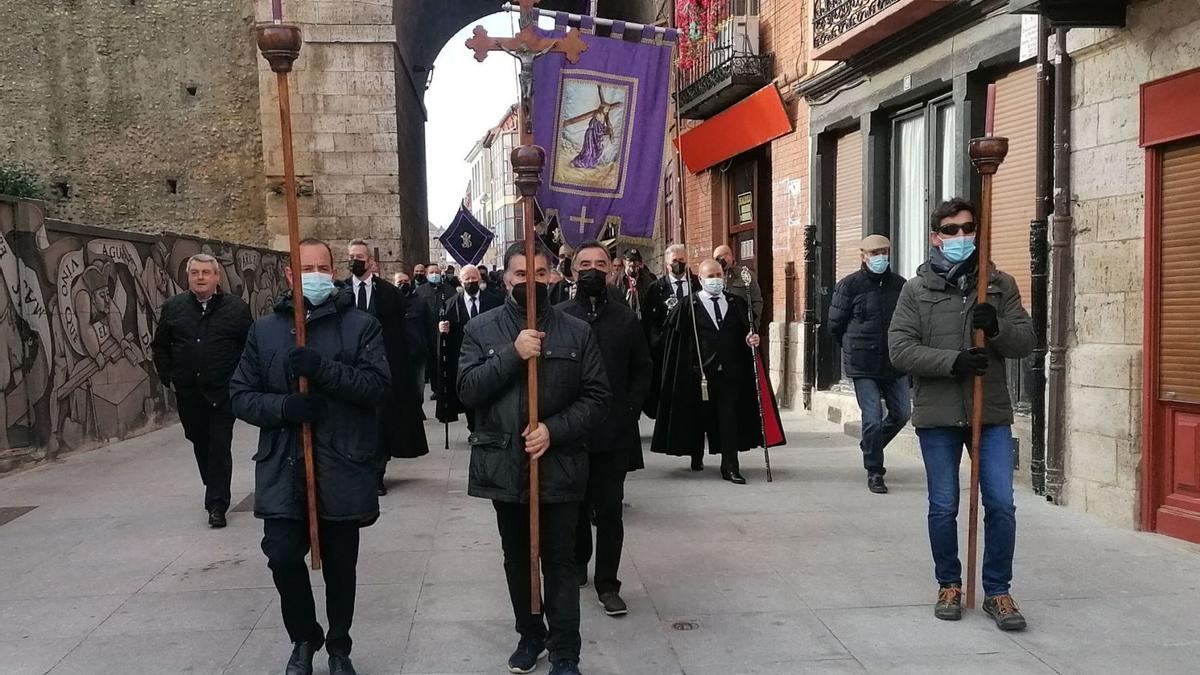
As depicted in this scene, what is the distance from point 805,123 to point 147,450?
8502 mm

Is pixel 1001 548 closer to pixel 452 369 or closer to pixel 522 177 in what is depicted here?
pixel 522 177

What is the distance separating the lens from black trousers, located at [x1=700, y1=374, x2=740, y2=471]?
7422mm

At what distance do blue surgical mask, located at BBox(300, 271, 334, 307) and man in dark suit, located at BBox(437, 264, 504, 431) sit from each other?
5513mm

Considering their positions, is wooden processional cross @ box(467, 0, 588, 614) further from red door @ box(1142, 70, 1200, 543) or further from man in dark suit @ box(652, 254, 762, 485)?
red door @ box(1142, 70, 1200, 543)

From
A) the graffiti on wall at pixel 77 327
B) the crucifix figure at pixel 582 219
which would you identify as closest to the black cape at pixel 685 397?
the crucifix figure at pixel 582 219

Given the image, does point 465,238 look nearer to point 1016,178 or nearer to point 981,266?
point 1016,178

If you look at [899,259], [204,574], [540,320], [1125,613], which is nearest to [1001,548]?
[1125,613]

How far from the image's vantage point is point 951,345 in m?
4.19

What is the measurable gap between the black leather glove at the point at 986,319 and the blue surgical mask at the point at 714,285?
3.36m

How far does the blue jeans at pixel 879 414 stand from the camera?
7.07m

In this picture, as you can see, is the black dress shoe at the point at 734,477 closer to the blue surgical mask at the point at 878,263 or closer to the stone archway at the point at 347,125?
the blue surgical mask at the point at 878,263

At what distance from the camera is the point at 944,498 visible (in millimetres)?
4277

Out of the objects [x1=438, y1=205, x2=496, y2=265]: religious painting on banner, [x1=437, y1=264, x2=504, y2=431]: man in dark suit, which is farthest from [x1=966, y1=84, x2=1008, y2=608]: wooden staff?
[x1=438, y1=205, x2=496, y2=265]: religious painting on banner

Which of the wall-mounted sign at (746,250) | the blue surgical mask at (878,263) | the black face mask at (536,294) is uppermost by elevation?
the wall-mounted sign at (746,250)
